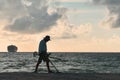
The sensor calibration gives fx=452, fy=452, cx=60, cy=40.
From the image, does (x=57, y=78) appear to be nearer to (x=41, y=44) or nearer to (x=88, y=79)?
(x=88, y=79)

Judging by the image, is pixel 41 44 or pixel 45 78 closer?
pixel 45 78

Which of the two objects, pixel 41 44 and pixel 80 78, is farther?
pixel 41 44

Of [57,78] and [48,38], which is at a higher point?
[48,38]

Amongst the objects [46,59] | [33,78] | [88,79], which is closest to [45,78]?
[33,78]

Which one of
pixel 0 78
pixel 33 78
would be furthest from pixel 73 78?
pixel 0 78

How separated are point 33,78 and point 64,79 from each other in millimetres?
1575

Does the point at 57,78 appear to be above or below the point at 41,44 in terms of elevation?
below

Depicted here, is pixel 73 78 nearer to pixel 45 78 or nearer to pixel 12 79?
pixel 45 78

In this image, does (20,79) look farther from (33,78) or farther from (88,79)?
(88,79)

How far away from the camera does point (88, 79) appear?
22.7 meters

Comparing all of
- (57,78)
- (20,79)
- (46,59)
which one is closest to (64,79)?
(57,78)

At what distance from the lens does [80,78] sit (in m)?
23.1

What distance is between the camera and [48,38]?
2722cm

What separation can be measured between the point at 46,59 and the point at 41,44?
3.17ft
